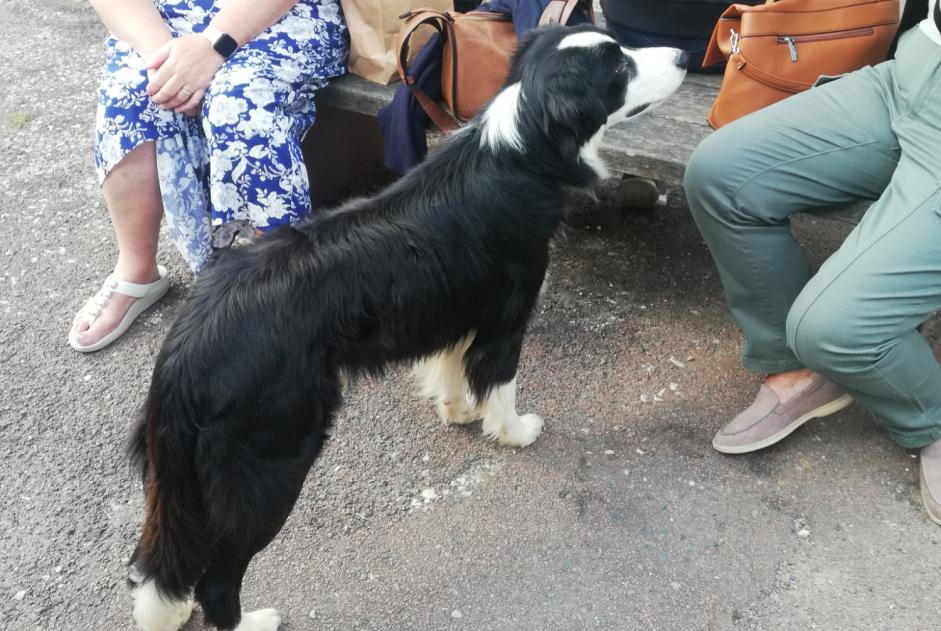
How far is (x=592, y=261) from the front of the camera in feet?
9.72

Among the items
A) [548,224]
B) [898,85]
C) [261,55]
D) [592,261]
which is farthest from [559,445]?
[261,55]

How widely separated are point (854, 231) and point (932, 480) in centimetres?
71

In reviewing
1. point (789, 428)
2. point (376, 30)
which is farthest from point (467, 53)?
point (789, 428)

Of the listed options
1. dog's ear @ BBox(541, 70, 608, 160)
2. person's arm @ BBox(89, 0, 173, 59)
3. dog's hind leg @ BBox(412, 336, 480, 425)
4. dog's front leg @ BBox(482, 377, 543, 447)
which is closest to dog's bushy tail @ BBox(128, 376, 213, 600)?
dog's hind leg @ BBox(412, 336, 480, 425)

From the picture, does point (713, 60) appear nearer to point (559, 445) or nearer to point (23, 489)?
point (559, 445)

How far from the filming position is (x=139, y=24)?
7.78 ft

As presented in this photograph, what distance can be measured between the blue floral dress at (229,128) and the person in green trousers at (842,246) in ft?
3.98

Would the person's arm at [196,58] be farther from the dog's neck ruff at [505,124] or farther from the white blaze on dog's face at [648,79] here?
the white blaze on dog's face at [648,79]

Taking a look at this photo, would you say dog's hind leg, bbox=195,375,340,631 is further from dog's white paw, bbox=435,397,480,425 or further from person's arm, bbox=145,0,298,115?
person's arm, bbox=145,0,298,115

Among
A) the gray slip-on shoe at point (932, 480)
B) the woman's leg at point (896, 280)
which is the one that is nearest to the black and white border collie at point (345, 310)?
the woman's leg at point (896, 280)

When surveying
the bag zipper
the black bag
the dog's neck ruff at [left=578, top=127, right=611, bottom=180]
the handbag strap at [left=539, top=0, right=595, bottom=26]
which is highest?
the handbag strap at [left=539, top=0, right=595, bottom=26]

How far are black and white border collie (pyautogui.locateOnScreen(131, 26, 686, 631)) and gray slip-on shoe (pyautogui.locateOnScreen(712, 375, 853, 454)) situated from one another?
0.66 metres

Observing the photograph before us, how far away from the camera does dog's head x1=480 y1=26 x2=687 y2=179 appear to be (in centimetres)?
185

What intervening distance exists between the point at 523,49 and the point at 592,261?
1088mm
